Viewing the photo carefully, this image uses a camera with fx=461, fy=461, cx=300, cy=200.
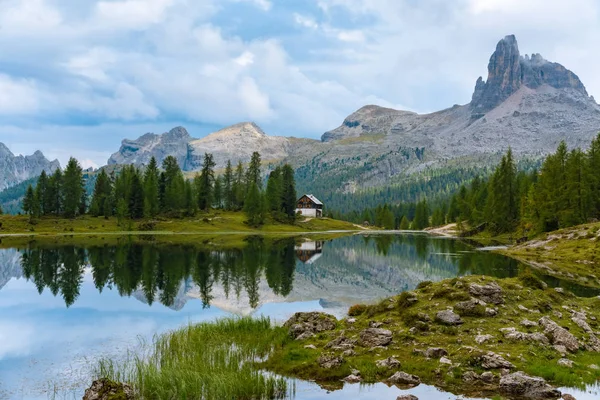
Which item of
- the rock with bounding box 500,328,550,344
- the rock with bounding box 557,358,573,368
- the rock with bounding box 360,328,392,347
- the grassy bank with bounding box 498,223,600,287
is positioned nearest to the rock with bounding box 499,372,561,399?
the rock with bounding box 557,358,573,368

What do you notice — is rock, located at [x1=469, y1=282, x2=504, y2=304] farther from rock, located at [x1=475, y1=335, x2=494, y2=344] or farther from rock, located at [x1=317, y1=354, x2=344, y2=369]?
rock, located at [x1=317, y1=354, x2=344, y2=369]

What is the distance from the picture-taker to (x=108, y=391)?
1603 centimetres

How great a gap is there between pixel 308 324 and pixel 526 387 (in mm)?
12238

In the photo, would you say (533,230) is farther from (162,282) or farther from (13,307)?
(13,307)

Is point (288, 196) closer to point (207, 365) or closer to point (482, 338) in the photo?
point (482, 338)

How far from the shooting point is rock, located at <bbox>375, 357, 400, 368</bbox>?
19.3 metres

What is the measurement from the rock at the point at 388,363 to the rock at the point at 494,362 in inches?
135

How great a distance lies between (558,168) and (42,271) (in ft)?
304

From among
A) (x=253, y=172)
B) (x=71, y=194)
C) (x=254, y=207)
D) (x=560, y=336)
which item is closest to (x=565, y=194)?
(x=560, y=336)

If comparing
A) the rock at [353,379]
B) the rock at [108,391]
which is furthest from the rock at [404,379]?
the rock at [108,391]

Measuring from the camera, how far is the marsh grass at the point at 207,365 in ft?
56.2

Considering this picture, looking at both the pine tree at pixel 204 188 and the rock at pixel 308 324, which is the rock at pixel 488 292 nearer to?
the rock at pixel 308 324

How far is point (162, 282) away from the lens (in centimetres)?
4759

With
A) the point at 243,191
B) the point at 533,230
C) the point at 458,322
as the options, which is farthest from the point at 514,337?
the point at 243,191
